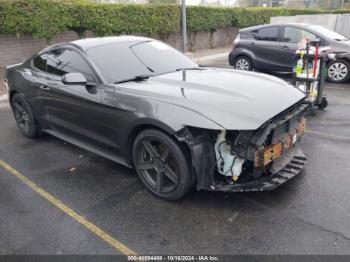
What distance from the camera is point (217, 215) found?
2994 mm

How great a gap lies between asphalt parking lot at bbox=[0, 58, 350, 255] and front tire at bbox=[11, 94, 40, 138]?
2.76ft

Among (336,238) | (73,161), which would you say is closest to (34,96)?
(73,161)

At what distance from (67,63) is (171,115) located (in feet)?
6.41

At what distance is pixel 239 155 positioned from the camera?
2836mm

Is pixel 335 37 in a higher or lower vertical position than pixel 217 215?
higher

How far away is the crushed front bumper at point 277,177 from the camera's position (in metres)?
2.92

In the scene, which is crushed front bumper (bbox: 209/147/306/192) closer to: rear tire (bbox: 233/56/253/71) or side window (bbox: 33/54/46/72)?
side window (bbox: 33/54/46/72)

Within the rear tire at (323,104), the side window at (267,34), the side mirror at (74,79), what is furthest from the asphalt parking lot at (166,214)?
the side window at (267,34)

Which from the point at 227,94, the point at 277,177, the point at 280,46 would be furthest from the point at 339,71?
the point at 227,94

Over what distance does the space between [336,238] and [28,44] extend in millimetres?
10378

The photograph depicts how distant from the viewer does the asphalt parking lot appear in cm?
264

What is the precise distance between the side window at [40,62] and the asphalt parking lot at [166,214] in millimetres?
1403

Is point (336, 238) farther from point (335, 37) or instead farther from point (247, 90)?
point (335, 37)

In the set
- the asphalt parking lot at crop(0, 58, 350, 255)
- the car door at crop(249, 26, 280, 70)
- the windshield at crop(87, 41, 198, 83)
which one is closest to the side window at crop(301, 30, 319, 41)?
the car door at crop(249, 26, 280, 70)
